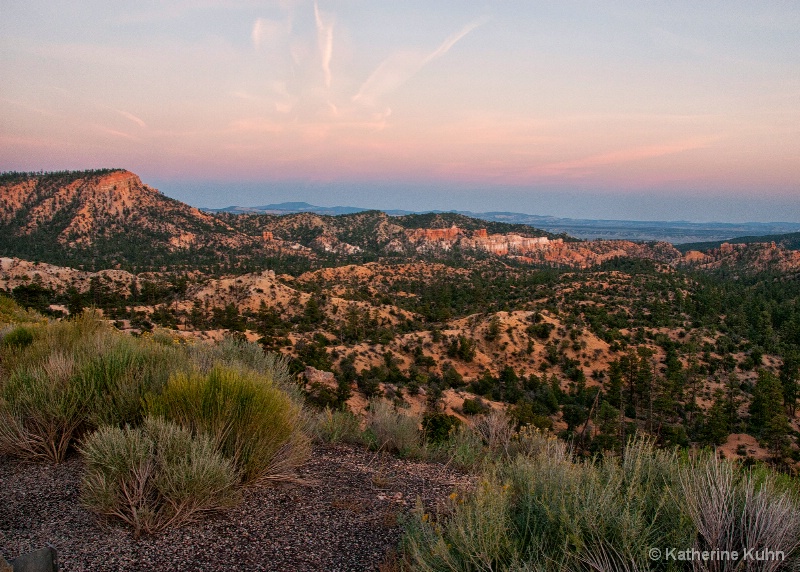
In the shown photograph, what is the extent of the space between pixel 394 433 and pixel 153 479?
389 cm

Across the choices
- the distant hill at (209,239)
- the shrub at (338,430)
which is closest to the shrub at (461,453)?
the shrub at (338,430)

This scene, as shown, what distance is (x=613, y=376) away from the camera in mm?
33688

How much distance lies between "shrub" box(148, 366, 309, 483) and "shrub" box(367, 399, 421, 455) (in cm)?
211

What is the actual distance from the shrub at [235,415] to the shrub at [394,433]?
2.11 m

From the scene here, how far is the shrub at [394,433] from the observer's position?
23.0ft

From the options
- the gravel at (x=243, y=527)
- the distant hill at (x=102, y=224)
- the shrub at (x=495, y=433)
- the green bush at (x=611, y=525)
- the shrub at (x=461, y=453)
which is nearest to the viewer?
the green bush at (x=611, y=525)

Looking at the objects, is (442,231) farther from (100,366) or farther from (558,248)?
(100,366)

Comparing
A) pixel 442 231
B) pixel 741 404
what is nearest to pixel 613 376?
pixel 741 404

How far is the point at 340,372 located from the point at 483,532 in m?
28.1

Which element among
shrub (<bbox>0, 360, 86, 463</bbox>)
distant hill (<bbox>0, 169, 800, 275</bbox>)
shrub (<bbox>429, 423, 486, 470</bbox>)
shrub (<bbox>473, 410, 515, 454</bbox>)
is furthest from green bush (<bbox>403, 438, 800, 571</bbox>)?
distant hill (<bbox>0, 169, 800, 275</bbox>)

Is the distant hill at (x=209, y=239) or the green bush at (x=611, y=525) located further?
the distant hill at (x=209, y=239)

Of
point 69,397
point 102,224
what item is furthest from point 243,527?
point 102,224

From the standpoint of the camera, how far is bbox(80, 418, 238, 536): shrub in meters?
3.98

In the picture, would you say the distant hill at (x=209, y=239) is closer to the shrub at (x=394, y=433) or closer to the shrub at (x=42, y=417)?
the shrub at (x=42, y=417)
